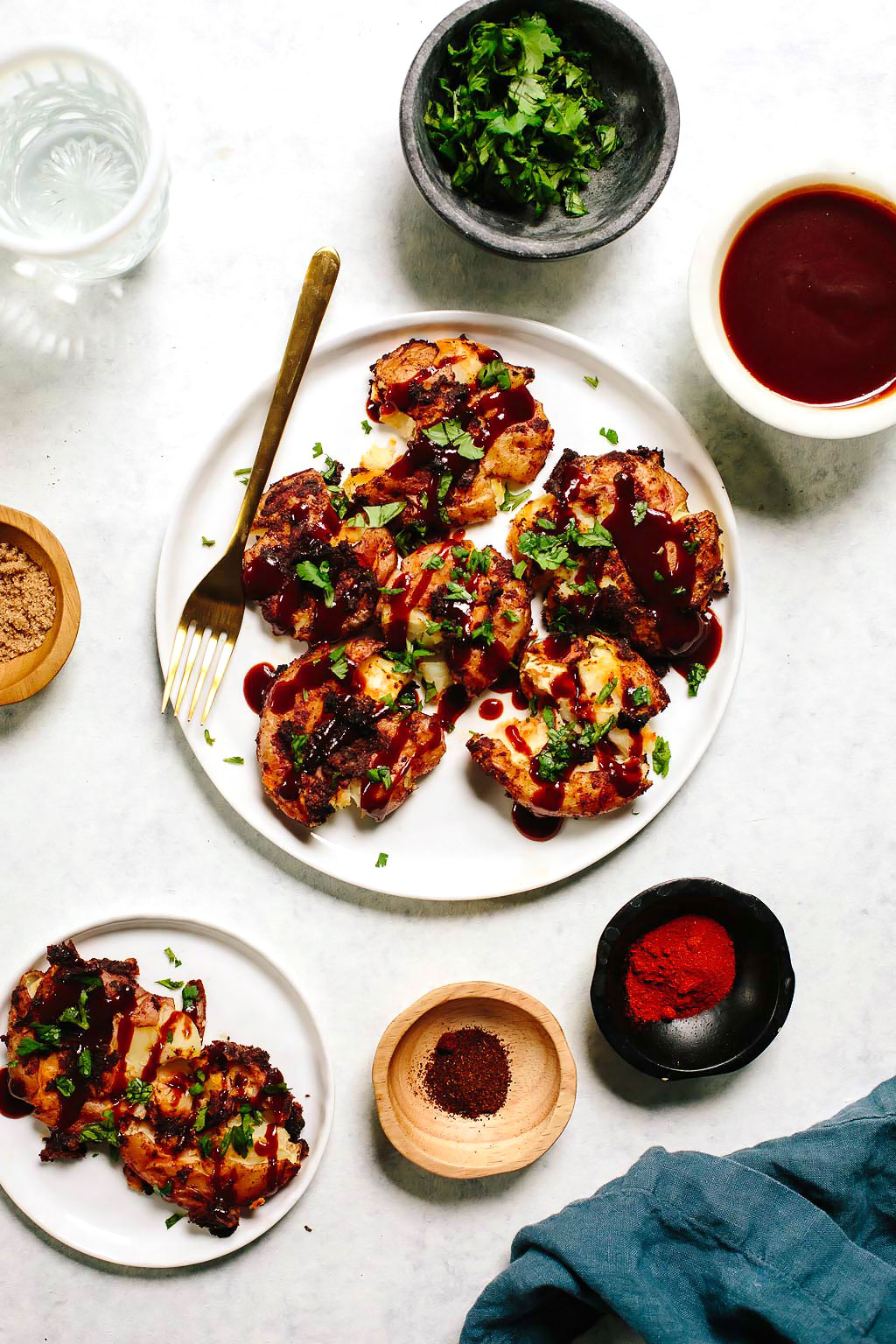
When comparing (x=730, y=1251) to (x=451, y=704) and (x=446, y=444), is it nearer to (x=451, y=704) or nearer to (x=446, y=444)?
(x=451, y=704)

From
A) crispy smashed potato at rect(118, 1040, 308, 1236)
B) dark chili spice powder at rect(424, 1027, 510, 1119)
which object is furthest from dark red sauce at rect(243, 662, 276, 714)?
dark chili spice powder at rect(424, 1027, 510, 1119)

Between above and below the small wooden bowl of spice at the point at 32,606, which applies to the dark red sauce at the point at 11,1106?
below

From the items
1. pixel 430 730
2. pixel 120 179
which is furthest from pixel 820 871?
pixel 120 179

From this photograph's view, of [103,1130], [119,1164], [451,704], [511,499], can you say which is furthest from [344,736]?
[119,1164]

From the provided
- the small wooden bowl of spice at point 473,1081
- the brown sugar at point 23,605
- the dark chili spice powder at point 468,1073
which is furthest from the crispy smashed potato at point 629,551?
the brown sugar at point 23,605

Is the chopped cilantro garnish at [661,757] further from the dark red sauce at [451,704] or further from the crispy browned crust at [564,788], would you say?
the dark red sauce at [451,704]

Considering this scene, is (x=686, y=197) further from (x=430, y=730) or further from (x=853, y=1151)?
(x=853, y=1151)

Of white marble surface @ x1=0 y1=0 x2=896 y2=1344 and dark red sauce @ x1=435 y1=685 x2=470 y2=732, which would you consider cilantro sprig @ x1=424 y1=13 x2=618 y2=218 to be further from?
dark red sauce @ x1=435 y1=685 x2=470 y2=732
